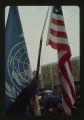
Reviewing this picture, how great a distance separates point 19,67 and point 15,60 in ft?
0.24

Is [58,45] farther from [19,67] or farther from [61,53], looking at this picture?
[19,67]

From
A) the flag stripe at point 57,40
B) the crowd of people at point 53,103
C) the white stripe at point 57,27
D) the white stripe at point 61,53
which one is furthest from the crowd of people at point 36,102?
the white stripe at point 57,27

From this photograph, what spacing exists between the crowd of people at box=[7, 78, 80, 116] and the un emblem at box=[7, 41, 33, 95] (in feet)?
0.21

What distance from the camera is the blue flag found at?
70.8 inches

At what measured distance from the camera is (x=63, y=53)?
1801mm

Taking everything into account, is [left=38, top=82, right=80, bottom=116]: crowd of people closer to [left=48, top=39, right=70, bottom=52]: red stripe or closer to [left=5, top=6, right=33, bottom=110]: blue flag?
[left=5, top=6, right=33, bottom=110]: blue flag

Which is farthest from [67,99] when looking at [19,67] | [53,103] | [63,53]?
[19,67]

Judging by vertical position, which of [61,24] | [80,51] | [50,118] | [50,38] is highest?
[61,24]

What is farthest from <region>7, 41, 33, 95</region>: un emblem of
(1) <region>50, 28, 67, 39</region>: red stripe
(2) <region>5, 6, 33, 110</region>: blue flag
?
(1) <region>50, 28, 67, 39</region>: red stripe

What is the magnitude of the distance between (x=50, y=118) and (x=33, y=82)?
1.14 feet

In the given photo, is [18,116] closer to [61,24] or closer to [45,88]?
[45,88]

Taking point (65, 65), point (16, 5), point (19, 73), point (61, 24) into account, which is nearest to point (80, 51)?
point (65, 65)

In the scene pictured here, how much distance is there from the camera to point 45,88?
1789mm

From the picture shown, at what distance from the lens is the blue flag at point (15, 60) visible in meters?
1.80
